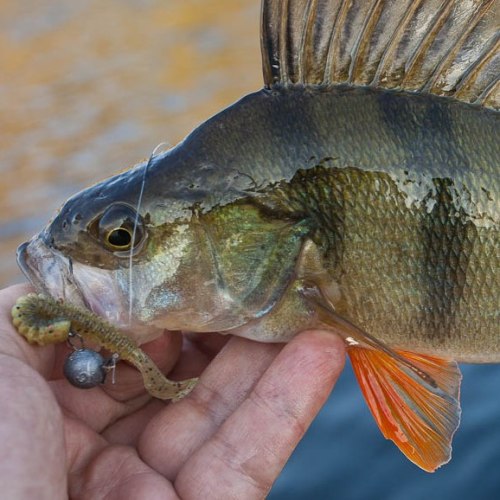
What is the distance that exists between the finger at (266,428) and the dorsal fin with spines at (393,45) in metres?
0.84

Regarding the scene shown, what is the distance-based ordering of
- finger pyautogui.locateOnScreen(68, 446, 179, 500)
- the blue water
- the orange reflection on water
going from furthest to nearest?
the orange reflection on water → the blue water → finger pyautogui.locateOnScreen(68, 446, 179, 500)

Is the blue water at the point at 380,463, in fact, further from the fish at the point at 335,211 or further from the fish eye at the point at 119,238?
the fish eye at the point at 119,238

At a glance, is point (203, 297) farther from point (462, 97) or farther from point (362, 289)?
→ point (462, 97)

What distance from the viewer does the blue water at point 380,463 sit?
373 cm

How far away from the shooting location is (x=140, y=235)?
226 centimetres

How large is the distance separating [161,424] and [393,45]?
138 cm

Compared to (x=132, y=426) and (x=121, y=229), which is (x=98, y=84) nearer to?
(x=132, y=426)

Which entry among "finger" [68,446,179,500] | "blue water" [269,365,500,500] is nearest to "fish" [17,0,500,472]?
"finger" [68,446,179,500]

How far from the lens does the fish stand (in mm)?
2229

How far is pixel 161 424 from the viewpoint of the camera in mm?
2408

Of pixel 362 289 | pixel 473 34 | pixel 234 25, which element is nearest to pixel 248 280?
pixel 362 289

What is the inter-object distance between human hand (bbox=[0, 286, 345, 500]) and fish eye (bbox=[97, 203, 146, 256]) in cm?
37

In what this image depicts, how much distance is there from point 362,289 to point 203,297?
48 centimetres

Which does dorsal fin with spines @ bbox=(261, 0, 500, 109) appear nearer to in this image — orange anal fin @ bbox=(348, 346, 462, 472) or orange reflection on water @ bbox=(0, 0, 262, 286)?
orange anal fin @ bbox=(348, 346, 462, 472)
